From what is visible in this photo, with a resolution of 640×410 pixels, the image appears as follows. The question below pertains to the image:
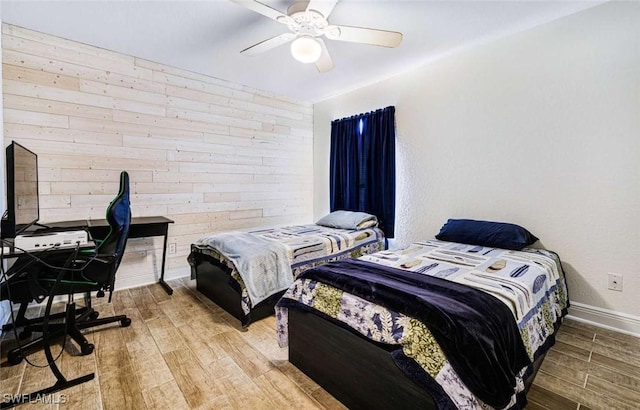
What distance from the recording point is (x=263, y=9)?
182cm

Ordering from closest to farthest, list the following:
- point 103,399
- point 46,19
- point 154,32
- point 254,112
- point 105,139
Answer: point 103,399
point 46,19
point 154,32
point 105,139
point 254,112

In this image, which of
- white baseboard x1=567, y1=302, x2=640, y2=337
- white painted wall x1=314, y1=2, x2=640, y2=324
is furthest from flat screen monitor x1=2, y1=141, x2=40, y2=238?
white baseboard x1=567, y1=302, x2=640, y2=337

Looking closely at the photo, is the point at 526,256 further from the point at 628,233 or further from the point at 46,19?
the point at 46,19

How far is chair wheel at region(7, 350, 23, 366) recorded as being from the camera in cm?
178

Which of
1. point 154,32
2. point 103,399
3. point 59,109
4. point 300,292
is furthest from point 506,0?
point 59,109

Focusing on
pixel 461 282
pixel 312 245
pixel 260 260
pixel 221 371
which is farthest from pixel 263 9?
pixel 221 371

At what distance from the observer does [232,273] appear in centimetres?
240

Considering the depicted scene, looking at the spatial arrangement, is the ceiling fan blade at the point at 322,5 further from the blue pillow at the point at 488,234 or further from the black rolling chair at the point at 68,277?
the blue pillow at the point at 488,234

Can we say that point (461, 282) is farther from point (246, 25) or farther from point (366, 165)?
point (246, 25)

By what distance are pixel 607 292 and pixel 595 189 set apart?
787 millimetres

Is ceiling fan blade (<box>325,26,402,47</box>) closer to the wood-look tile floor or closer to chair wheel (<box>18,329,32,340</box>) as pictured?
the wood-look tile floor

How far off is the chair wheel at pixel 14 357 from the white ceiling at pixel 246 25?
2.48 metres

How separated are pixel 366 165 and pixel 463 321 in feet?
9.24

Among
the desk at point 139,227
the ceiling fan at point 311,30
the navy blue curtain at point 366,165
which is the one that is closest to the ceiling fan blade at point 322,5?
the ceiling fan at point 311,30
